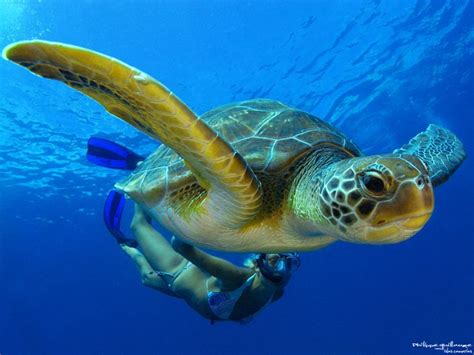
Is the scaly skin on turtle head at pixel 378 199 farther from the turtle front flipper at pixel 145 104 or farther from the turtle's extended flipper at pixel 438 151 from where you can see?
the turtle's extended flipper at pixel 438 151

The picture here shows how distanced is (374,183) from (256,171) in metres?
0.90

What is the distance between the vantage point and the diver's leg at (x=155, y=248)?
15.5 ft

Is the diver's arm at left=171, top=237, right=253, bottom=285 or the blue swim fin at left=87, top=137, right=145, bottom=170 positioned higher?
the blue swim fin at left=87, top=137, right=145, bottom=170

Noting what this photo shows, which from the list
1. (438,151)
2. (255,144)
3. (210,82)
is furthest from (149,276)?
(210,82)

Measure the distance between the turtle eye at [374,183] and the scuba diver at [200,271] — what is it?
2242mm

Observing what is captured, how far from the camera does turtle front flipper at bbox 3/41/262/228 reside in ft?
4.45

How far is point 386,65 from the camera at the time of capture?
12.8 meters

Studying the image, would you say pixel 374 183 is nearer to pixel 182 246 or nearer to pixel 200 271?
pixel 182 246

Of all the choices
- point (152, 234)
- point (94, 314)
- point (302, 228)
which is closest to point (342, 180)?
point (302, 228)

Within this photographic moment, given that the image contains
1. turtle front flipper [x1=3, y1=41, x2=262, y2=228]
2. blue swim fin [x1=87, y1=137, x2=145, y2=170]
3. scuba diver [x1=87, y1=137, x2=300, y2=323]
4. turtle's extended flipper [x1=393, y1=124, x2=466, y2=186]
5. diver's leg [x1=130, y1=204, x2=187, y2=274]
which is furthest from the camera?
diver's leg [x1=130, y1=204, x2=187, y2=274]

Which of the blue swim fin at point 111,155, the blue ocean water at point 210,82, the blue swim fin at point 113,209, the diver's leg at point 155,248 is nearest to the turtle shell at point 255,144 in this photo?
the blue swim fin at point 111,155

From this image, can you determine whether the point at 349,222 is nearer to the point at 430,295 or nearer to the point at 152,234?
the point at 152,234

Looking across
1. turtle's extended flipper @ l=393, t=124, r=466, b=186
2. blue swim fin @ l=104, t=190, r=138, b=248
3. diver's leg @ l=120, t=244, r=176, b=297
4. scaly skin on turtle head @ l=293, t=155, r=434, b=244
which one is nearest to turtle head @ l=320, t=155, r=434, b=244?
scaly skin on turtle head @ l=293, t=155, r=434, b=244

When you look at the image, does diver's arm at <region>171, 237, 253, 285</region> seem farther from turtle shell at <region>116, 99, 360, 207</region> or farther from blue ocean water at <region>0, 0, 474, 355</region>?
blue ocean water at <region>0, 0, 474, 355</region>
